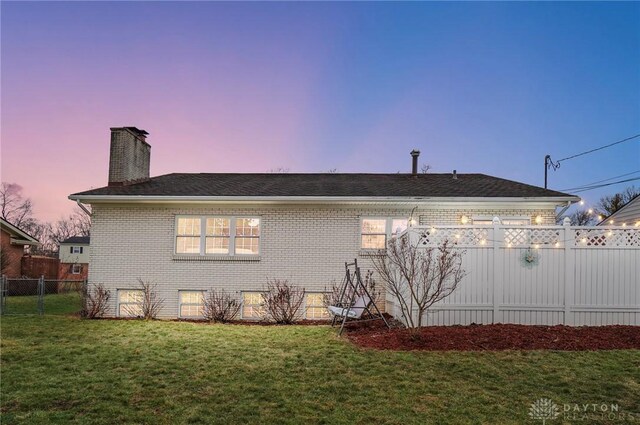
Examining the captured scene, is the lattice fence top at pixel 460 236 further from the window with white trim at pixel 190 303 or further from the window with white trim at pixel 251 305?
the window with white trim at pixel 190 303

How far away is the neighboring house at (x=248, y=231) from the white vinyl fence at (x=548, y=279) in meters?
2.74

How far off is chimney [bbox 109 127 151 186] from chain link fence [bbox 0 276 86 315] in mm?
3860

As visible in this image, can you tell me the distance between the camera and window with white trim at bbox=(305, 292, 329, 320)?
11391 mm

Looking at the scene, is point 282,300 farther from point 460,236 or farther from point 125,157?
point 125,157

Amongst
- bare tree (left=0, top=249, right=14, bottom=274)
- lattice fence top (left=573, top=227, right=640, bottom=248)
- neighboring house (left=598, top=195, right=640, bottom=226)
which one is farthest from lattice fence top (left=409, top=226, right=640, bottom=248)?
bare tree (left=0, top=249, right=14, bottom=274)

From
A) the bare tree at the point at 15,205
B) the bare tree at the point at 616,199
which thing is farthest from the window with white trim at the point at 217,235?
the bare tree at the point at 15,205

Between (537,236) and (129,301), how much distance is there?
10657 millimetres

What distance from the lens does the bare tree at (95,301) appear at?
11.3m

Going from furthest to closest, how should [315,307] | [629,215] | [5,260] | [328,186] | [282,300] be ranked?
[5,260], [629,215], [328,186], [315,307], [282,300]

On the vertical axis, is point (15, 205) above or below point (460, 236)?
above

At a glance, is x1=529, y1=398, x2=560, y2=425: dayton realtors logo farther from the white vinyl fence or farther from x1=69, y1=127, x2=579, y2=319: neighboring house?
x1=69, y1=127, x2=579, y2=319: neighboring house

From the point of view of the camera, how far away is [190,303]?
11.6 meters

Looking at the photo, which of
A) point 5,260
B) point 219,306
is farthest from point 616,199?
point 5,260

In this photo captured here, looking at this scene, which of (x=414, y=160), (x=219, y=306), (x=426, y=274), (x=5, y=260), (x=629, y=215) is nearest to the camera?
(x=426, y=274)
